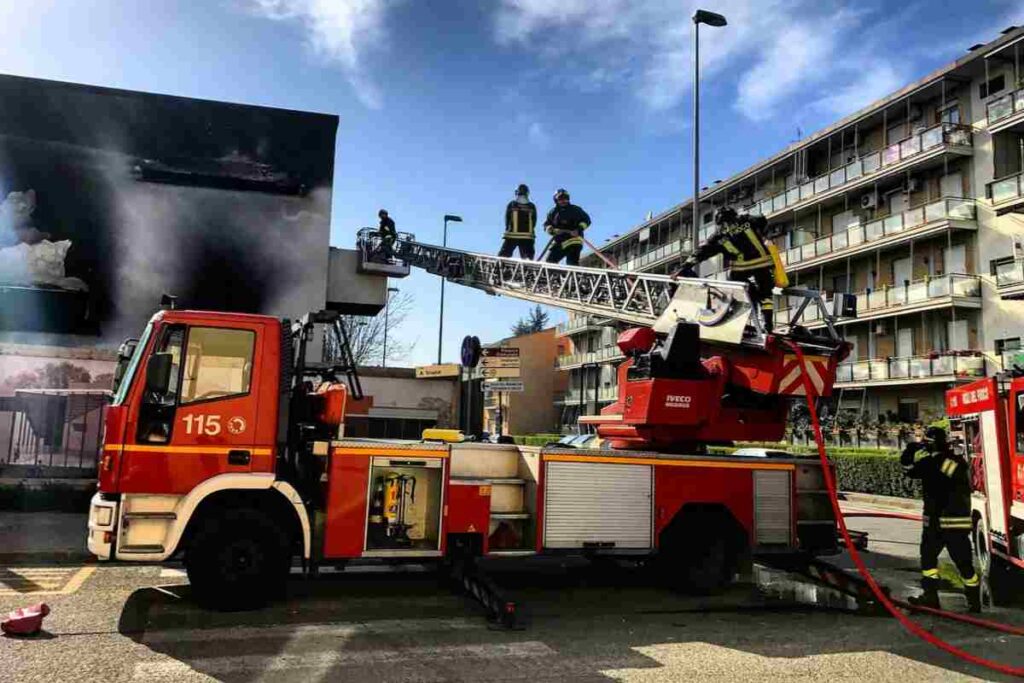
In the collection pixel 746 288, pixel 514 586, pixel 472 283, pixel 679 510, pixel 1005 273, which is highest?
pixel 1005 273

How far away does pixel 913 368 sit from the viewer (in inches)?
1123

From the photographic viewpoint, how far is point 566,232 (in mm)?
14289

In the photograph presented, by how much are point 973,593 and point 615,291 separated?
254 inches

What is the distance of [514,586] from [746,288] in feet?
13.7

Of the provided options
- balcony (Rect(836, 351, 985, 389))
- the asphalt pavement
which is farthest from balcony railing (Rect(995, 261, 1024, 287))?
the asphalt pavement

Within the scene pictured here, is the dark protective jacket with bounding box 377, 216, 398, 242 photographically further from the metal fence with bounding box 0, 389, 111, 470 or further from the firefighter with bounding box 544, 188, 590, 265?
the metal fence with bounding box 0, 389, 111, 470

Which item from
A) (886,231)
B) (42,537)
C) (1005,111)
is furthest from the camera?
(886,231)

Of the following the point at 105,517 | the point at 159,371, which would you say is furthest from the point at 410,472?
the point at 105,517

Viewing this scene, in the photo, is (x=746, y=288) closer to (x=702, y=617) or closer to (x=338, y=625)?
(x=702, y=617)

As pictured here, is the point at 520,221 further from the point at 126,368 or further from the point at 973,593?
the point at 973,593

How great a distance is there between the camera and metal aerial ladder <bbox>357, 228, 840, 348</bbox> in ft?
27.5

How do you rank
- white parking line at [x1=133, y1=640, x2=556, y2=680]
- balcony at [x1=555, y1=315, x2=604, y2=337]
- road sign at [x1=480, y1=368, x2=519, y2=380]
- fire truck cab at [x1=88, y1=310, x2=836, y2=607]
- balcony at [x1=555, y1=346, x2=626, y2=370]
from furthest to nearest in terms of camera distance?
balcony at [x1=555, y1=315, x2=604, y2=337], balcony at [x1=555, y1=346, x2=626, y2=370], road sign at [x1=480, y1=368, x2=519, y2=380], fire truck cab at [x1=88, y1=310, x2=836, y2=607], white parking line at [x1=133, y1=640, x2=556, y2=680]

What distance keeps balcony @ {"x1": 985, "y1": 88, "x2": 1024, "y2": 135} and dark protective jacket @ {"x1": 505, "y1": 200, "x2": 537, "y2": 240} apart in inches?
770

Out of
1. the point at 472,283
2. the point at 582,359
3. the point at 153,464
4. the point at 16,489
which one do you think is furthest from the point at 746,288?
the point at 582,359
